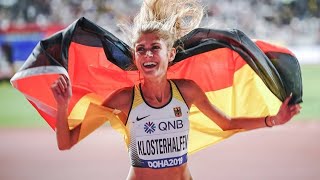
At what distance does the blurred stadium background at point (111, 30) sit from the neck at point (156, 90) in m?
0.59

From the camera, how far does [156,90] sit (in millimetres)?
3855

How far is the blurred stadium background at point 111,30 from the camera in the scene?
8.95 meters

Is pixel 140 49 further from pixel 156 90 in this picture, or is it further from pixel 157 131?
pixel 157 131

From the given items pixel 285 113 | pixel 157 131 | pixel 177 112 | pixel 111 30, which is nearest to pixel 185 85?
pixel 177 112

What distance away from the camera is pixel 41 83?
394 centimetres

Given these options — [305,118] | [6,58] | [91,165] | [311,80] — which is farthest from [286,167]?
[6,58]

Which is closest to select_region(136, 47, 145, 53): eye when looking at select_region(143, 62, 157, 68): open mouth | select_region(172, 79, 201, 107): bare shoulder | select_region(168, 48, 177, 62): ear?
select_region(143, 62, 157, 68): open mouth

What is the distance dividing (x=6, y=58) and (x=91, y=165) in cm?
1095

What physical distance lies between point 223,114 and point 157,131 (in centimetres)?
60

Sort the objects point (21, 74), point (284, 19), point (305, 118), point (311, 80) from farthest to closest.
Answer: point (284, 19)
point (311, 80)
point (305, 118)
point (21, 74)

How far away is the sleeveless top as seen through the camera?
12.5ft

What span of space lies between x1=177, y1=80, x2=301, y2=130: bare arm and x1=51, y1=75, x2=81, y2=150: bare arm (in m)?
0.77

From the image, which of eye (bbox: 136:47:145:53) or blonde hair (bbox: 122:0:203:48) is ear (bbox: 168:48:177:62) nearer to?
blonde hair (bbox: 122:0:203:48)

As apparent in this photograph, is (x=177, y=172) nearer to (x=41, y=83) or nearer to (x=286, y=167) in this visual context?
(x=41, y=83)
